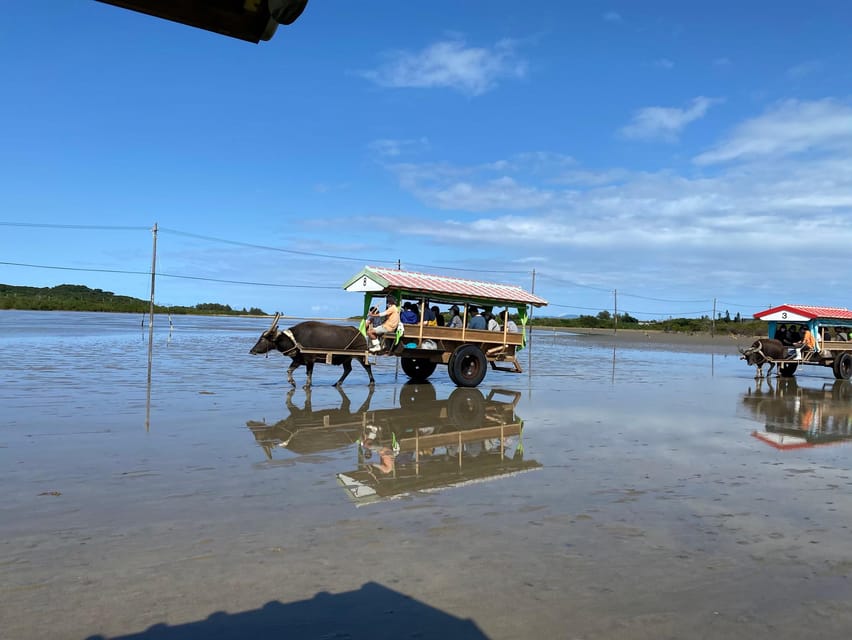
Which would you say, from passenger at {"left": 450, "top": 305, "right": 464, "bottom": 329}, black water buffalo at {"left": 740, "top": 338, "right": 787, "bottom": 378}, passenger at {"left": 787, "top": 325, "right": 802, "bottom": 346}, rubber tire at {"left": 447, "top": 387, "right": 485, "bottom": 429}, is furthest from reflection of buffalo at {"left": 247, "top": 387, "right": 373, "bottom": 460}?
passenger at {"left": 787, "top": 325, "right": 802, "bottom": 346}

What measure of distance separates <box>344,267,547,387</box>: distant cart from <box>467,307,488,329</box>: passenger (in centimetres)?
13

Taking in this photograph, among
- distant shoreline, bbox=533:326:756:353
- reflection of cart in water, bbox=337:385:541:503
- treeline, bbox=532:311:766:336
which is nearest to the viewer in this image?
reflection of cart in water, bbox=337:385:541:503

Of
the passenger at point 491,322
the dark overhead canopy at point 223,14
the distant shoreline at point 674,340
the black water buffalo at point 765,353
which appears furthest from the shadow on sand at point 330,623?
the distant shoreline at point 674,340

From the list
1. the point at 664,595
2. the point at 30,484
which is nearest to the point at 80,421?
the point at 30,484

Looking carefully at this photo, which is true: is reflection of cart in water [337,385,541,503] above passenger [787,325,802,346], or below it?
below

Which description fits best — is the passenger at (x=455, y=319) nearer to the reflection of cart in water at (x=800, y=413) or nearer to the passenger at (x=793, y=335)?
the reflection of cart in water at (x=800, y=413)

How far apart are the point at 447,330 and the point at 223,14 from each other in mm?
13065

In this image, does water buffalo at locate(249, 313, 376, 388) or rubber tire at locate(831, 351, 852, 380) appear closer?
water buffalo at locate(249, 313, 376, 388)

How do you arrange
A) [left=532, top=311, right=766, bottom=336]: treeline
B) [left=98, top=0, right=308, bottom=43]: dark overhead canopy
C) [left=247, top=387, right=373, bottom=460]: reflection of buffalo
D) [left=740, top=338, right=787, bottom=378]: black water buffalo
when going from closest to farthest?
[left=98, top=0, right=308, bottom=43]: dark overhead canopy → [left=247, top=387, right=373, bottom=460]: reflection of buffalo → [left=740, top=338, right=787, bottom=378]: black water buffalo → [left=532, top=311, right=766, bottom=336]: treeline

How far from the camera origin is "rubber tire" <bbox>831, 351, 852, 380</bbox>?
821 inches

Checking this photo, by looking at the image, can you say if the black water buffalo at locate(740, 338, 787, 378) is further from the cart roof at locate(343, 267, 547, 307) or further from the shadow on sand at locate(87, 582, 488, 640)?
the shadow on sand at locate(87, 582, 488, 640)

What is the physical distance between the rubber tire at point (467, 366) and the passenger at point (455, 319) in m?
0.54

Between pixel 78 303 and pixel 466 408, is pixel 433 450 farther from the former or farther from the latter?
pixel 78 303

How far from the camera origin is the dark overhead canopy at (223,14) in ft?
8.27
